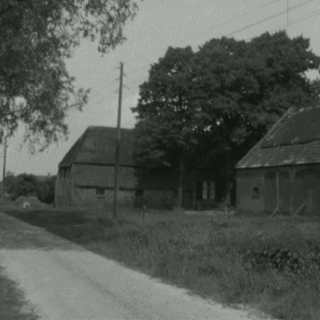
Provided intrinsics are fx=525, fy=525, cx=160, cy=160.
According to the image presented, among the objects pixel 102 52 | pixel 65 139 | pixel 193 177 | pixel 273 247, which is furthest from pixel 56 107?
pixel 193 177

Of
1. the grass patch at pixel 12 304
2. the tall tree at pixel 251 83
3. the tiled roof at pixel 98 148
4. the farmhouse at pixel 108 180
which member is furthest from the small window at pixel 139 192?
the grass patch at pixel 12 304

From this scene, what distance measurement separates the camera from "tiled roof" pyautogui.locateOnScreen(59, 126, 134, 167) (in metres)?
53.5

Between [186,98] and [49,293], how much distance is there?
37873mm

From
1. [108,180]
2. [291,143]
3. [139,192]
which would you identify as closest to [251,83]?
[291,143]

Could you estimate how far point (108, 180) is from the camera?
5303cm

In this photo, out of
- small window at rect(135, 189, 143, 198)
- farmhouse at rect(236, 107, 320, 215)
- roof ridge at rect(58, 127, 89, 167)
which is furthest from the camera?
roof ridge at rect(58, 127, 89, 167)

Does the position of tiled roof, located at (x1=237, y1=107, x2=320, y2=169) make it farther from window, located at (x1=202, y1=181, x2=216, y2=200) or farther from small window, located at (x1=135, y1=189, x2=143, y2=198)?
window, located at (x1=202, y1=181, x2=216, y2=200)

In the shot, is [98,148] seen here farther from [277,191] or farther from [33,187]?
[277,191]

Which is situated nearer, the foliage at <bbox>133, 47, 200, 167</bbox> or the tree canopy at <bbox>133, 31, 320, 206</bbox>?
the tree canopy at <bbox>133, 31, 320, 206</bbox>

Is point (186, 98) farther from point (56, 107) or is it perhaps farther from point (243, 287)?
point (243, 287)

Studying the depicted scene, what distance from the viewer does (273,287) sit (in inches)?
383

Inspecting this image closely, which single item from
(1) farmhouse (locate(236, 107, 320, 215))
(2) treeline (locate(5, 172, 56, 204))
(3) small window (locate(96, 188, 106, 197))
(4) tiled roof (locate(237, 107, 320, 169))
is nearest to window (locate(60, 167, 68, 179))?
(2) treeline (locate(5, 172, 56, 204))

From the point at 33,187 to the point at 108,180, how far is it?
17630 mm

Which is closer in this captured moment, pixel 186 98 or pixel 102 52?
pixel 102 52
